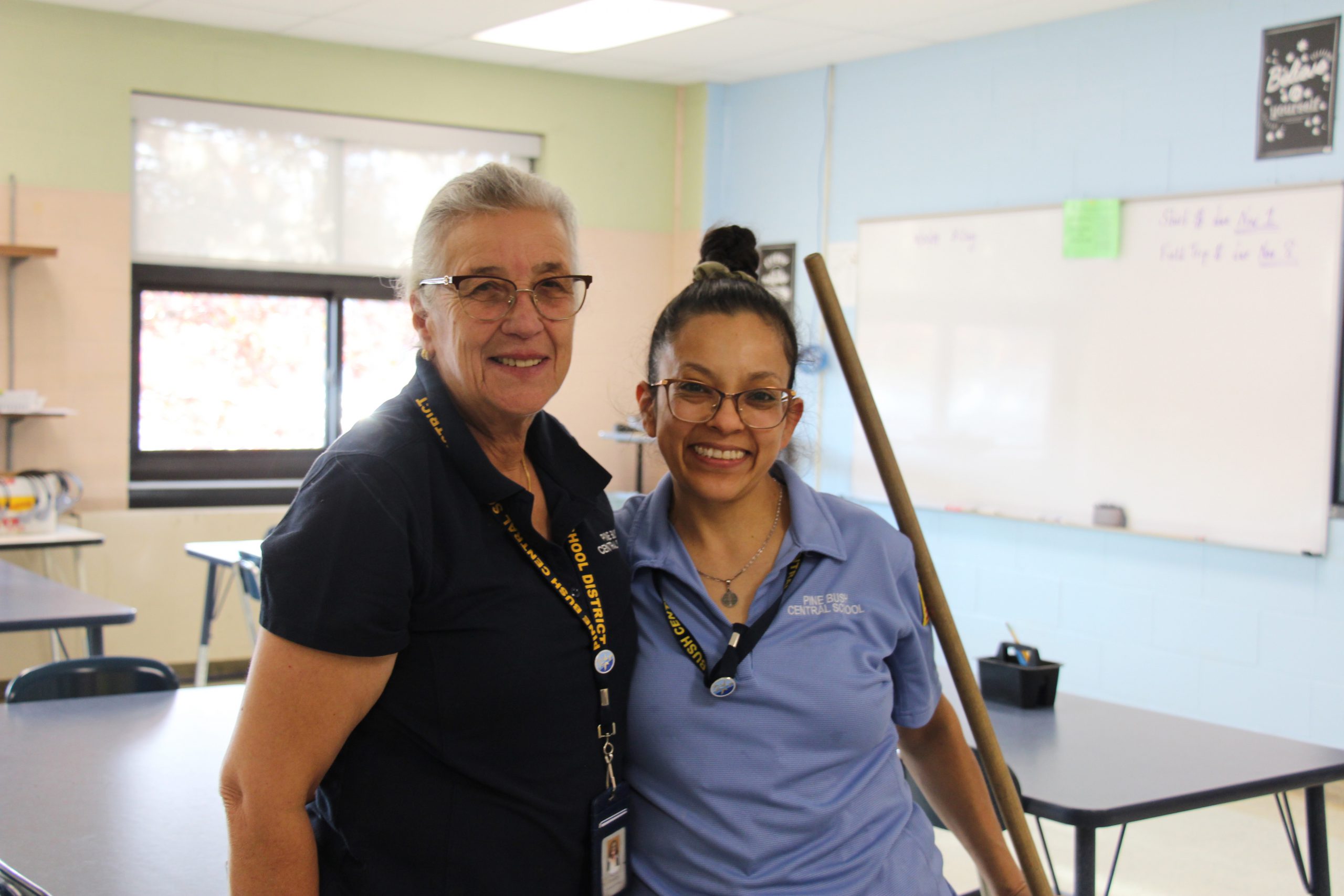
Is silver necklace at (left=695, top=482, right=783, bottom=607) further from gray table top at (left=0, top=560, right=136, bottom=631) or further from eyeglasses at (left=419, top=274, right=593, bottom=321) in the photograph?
gray table top at (left=0, top=560, right=136, bottom=631)

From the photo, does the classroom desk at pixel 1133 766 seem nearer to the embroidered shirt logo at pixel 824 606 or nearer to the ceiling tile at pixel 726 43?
the embroidered shirt logo at pixel 824 606

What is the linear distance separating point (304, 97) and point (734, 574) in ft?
15.4

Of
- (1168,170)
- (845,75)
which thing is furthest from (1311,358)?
(845,75)

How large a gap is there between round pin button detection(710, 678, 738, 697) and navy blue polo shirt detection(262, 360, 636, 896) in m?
0.13

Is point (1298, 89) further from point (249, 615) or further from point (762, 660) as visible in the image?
point (249, 615)

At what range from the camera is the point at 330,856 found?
125cm

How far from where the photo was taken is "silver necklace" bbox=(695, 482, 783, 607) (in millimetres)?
1551

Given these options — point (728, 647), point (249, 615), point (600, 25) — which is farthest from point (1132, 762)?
point (600, 25)

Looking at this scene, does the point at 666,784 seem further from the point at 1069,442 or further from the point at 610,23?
the point at 610,23

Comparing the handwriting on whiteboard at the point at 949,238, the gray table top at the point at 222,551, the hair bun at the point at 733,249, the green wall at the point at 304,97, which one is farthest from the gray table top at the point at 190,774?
the green wall at the point at 304,97

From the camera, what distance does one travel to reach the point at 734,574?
1.58m

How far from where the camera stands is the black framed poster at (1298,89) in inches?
157

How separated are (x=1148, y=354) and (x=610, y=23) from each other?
2618 millimetres

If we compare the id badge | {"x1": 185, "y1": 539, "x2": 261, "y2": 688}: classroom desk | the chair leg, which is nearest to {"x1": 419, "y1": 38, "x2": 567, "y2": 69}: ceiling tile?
{"x1": 185, "y1": 539, "x2": 261, "y2": 688}: classroom desk
